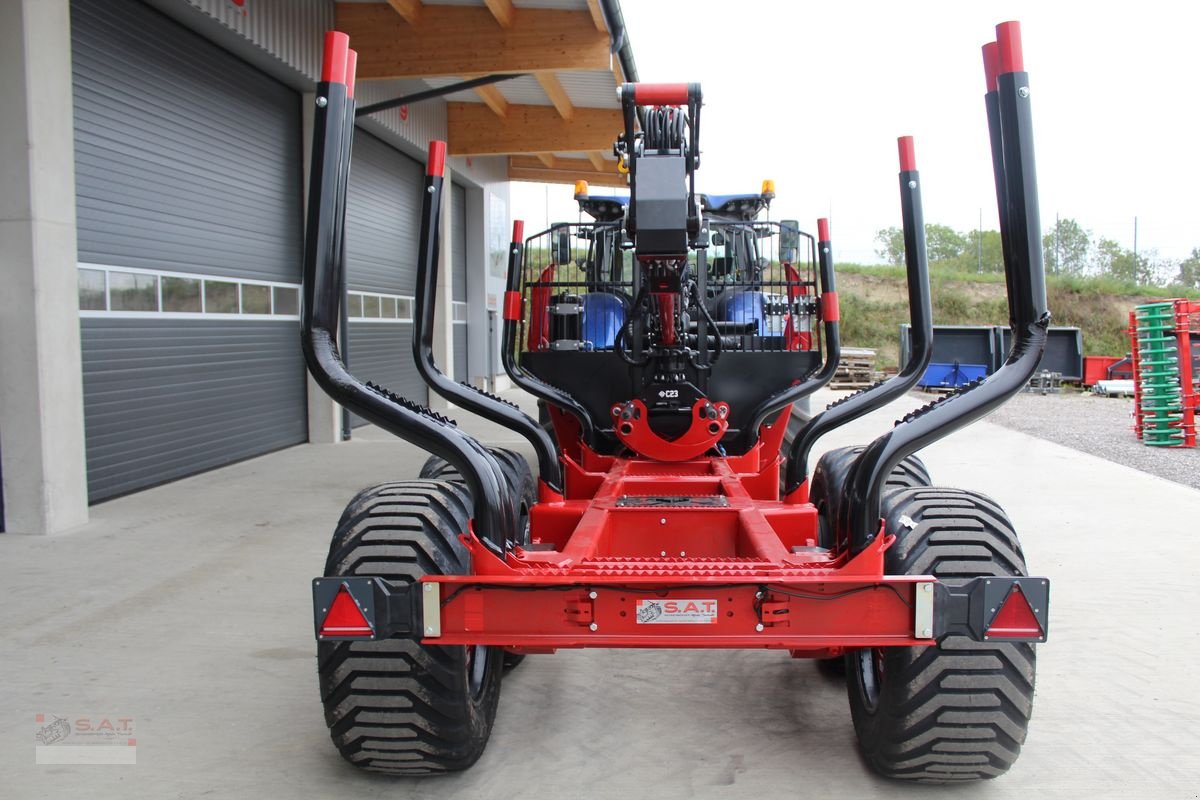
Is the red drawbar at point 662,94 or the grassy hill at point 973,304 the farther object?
the grassy hill at point 973,304

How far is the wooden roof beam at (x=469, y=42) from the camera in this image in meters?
12.6

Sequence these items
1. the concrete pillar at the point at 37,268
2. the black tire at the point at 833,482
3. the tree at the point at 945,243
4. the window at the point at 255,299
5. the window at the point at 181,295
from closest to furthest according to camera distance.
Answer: the black tire at the point at 833,482, the concrete pillar at the point at 37,268, the window at the point at 181,295, the window at the point at 255,299, the tree at the point at 945,243

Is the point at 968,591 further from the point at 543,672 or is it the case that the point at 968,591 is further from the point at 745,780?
the point at 543,672

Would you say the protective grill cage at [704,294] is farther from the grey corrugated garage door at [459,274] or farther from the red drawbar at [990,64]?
the grey corrugated garage door at [459,274]

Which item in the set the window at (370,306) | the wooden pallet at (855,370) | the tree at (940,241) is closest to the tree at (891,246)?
the tree at (940,241)

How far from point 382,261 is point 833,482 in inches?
513

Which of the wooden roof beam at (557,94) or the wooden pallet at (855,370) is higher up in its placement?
the wooden roof beam at (557,94)

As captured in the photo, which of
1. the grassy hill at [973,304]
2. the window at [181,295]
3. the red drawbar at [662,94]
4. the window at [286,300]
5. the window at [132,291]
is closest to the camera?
the red drawbar at [662,94]

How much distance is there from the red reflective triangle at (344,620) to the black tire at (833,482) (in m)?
2.44

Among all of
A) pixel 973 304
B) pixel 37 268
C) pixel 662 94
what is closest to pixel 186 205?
pixel 37 268

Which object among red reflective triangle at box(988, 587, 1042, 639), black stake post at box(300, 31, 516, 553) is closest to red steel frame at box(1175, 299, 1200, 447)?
red reflective triangle at box(988, 587, 1042, 639)

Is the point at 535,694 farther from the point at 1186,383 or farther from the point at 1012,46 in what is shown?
the point at 1186,383

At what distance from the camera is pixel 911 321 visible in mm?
4914

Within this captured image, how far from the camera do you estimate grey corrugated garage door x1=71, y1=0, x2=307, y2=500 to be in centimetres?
892
